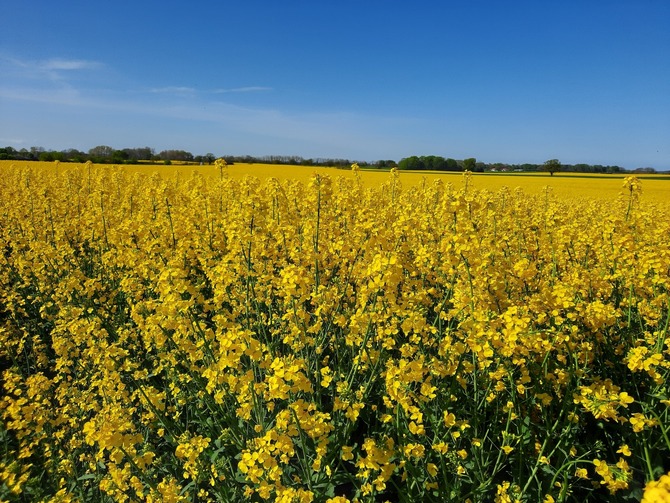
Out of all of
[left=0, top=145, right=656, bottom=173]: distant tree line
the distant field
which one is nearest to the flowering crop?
the distant field

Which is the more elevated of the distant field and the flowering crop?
the distant field

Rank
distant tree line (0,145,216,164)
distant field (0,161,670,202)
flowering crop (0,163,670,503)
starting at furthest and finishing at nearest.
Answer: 1. distant tree line (0,145,216,164)
2. distant field (0,161,670,202)
3. flowering crop (0,163,670,503)

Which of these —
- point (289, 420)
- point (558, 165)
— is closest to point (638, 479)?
point (289, 420)

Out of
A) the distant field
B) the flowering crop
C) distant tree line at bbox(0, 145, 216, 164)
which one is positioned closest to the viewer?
the flowering crop

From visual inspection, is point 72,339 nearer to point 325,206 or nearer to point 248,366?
point 248,366

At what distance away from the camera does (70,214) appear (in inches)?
345

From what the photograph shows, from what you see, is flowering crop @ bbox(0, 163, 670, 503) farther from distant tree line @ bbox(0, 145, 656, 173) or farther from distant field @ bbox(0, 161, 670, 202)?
distant tree line @ bbox(0, 145, 656, 173)

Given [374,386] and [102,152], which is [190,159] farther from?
[374,386]

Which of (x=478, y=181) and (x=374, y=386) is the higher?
(x=478, y=181)

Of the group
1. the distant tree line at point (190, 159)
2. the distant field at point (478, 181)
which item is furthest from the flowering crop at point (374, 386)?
the distant tree line at point (190, 159)

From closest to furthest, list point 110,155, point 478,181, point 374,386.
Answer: point 374,386
point 478,181
point 110,155

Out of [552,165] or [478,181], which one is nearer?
[478,181]

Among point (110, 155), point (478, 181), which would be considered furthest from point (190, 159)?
point (478, 181)

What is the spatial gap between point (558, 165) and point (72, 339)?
48.7 metres
